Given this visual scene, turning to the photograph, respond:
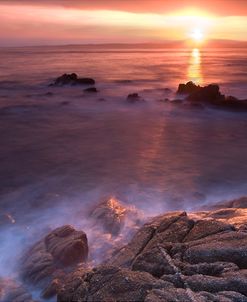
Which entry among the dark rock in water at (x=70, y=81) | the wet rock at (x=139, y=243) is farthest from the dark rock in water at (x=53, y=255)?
the dark rock in water at (x=70, y=81)

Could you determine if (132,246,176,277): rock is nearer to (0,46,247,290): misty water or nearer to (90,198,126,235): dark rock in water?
(90,198,126,235): dark rock in water

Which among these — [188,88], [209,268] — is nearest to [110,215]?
[209,268]

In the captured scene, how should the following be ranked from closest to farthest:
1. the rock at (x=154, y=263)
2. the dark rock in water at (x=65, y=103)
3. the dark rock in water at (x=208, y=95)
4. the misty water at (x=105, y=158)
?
1. the rock at (x=154, y=263)
2. the misty water at (x=105, y=158)
3. the dark rock in water at (x=208, y=95)
4. the dark rock in water at (x=65, y=103)

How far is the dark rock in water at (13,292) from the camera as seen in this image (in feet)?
25.4

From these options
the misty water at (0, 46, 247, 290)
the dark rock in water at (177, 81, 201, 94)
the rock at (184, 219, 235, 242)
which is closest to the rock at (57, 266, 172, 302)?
the rock at (184, 219, 235, 242)

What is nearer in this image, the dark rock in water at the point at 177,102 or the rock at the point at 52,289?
the rock at the point at 52,289

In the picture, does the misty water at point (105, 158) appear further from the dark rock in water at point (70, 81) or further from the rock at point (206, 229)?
the dark rock in water at point (70, 81)

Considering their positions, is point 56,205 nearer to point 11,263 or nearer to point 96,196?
point 96,196

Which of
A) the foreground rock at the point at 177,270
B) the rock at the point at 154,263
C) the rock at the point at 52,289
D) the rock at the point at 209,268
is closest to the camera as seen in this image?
the foreground rock at the point at 177,270

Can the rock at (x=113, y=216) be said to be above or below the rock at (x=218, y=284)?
below

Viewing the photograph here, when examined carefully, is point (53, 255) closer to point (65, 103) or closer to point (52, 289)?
point (52, 289)

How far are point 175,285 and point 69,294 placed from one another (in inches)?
65.1

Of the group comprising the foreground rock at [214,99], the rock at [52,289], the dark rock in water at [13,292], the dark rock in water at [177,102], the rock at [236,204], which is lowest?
the dark rock in water at [13,292]

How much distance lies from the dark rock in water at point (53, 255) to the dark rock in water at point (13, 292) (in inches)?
11.7
